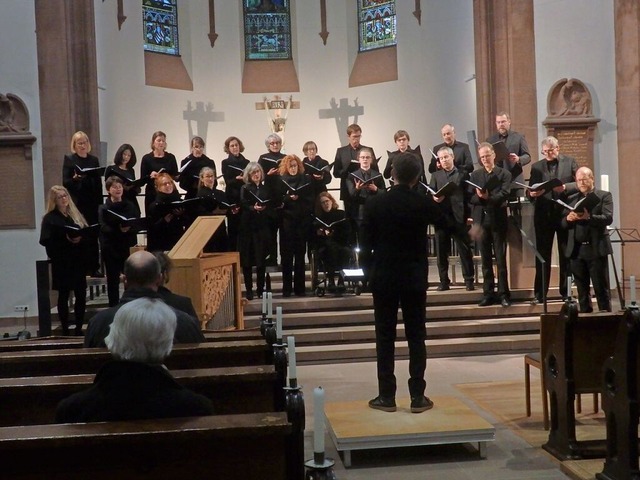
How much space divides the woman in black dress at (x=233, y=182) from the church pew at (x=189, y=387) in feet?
21.4

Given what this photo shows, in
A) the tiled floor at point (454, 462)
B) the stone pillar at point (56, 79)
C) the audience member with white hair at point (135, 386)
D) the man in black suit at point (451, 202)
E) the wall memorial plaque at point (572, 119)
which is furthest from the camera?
the wall memorial plaque at point (572, 119)

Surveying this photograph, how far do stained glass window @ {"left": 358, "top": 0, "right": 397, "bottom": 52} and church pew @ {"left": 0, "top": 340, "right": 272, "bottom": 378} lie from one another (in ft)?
46.5

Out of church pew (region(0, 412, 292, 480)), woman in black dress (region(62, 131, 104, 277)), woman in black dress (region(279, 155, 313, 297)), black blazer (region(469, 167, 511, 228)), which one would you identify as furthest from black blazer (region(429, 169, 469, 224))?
church pew (region(0, 412, 292, 480))

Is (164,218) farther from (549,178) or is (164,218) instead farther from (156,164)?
(549,178)

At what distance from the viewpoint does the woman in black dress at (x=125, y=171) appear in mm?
8844

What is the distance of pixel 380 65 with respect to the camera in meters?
17.3

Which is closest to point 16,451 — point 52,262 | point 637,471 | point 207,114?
point 637,471

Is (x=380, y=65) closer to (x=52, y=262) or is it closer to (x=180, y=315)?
(x=52, y=262)

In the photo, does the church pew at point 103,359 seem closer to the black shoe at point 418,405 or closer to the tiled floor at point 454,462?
the tiled floor at point 454,462

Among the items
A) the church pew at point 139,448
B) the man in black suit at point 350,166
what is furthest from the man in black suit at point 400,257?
the man in black suit at point 350,166

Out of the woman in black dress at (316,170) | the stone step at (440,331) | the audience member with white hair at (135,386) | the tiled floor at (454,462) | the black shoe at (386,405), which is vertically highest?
the woman in black dress at (316,170)

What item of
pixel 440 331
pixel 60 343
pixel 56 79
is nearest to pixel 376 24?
pixel 56 79

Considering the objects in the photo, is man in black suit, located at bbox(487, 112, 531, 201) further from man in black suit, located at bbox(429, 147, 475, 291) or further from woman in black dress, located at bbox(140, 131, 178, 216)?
woman in black dress, located at bbox(140, 131, 178, 216)

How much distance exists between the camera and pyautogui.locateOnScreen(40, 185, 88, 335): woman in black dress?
27.0 ft
